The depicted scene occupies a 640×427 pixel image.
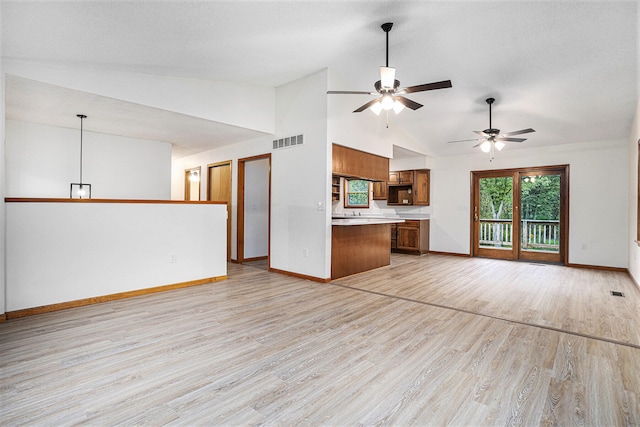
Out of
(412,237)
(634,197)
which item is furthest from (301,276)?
(634,197)

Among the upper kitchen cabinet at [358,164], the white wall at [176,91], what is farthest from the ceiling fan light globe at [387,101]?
the white wall at [176,91]

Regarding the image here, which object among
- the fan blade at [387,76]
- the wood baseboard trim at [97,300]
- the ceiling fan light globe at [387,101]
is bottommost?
the wood baseboard trim at [97,300]

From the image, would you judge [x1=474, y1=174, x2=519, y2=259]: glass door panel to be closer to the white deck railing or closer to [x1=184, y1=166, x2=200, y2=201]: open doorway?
the white deck railing

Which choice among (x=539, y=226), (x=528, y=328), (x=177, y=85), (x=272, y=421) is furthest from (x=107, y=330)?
(x=539, y=226)

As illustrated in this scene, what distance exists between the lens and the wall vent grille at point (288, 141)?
17.5ft

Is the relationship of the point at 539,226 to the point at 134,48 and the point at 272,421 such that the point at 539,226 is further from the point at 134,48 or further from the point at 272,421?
the point at 134,48

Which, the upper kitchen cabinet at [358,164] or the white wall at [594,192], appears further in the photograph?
the white wall at [594,192]

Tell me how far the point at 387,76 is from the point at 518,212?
18.7 feet

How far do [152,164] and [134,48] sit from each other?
135 inches

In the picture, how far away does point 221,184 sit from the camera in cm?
709

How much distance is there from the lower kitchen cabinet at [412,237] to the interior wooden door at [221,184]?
4.39m

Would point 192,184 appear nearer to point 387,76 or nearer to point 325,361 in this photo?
point 387,76

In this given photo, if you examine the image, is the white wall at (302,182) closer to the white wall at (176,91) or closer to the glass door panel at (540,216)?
the white wall at (176,91)

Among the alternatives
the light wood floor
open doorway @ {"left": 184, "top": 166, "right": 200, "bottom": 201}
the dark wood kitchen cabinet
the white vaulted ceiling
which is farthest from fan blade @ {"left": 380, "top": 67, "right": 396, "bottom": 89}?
open doorway @ {"left": 184, "top": 166, "right": 200, "bottom": 201}
